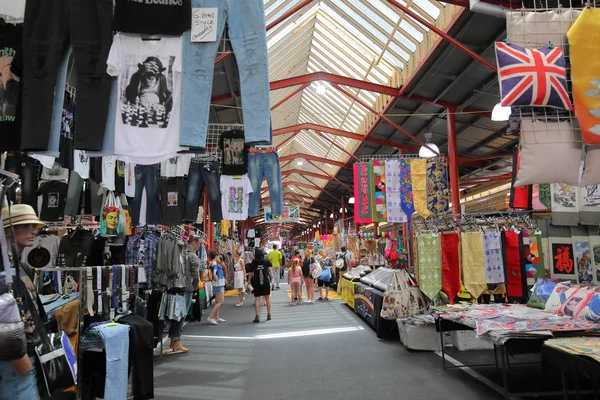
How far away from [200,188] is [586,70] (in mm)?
4941

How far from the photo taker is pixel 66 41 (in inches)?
97.4

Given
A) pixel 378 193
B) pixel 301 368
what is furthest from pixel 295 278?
pixel 301 368

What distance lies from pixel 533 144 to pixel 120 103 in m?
2.77

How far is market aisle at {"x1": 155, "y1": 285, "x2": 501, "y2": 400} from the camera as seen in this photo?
412 centimetres

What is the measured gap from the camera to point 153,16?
2.59m

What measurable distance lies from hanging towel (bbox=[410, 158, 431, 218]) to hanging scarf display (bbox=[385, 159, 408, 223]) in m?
0.33

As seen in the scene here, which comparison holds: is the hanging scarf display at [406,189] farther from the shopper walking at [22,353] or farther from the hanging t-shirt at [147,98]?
the shopper walking at [22,353]

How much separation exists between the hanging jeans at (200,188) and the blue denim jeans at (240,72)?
377 cm

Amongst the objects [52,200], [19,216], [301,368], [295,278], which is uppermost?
[52,200]

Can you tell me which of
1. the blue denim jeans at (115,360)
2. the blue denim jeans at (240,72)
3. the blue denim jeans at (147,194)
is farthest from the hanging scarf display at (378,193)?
the blue denim jeans at (115,360)

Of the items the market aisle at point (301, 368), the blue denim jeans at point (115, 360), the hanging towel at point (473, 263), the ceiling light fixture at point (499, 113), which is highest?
the ceiling light fixture at point (499, 113)

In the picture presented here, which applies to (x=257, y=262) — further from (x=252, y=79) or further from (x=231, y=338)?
(x=252, y=79)

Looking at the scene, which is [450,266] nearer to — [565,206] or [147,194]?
[565,206]

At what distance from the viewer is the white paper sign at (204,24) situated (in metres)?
2.60
